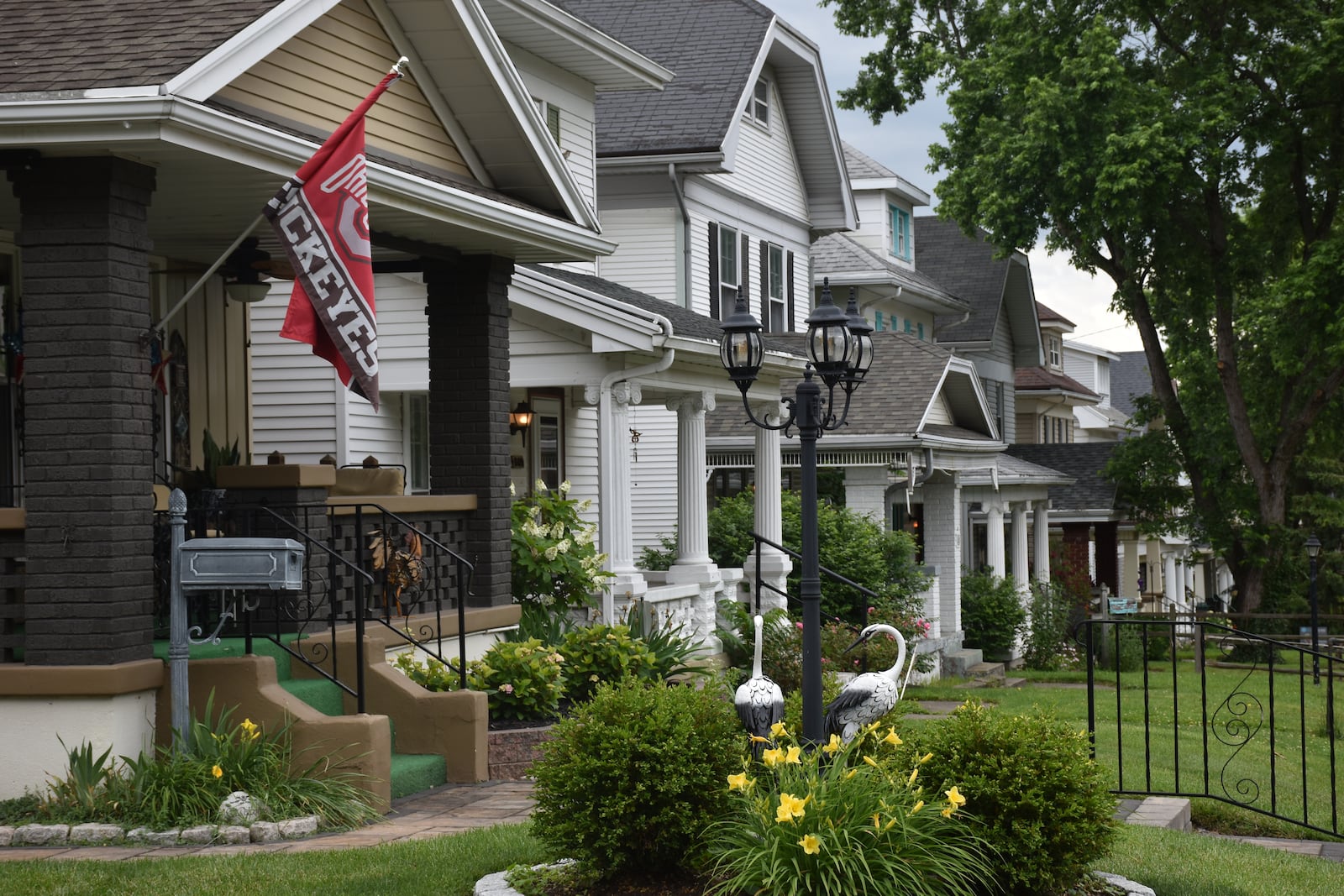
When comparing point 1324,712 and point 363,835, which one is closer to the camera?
point 363,835

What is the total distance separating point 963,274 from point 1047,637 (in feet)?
52.0

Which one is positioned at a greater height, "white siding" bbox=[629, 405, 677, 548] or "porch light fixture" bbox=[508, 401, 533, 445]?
"porch light fixture" bbox=[508, 401, 533, 445]

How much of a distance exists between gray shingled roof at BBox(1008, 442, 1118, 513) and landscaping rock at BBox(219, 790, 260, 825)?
98.7ft

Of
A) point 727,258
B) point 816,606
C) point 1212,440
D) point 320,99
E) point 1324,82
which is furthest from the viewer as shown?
point 1212,440

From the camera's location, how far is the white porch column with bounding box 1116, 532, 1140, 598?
146 feet

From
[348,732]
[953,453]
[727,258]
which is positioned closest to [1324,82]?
[953,453]

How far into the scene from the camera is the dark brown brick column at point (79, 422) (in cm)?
880

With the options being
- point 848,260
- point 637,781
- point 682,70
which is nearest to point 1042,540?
point 848,260

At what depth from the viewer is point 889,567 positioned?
73.9ft

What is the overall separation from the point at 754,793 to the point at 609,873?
2.77ft

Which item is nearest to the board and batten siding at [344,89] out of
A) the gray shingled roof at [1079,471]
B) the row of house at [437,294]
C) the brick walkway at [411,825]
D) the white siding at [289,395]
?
the row of house at [437,294]

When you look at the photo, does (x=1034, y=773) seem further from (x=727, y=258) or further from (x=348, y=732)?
(x=727, y=258)

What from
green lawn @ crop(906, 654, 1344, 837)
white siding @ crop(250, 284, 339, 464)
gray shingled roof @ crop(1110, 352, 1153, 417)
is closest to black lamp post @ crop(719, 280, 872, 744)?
green lawn @ crop(906, 654, 1344, 837)

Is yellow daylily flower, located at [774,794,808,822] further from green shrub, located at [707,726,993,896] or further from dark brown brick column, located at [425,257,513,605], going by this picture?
dark brown brick column, located at [425,257,513,605]
